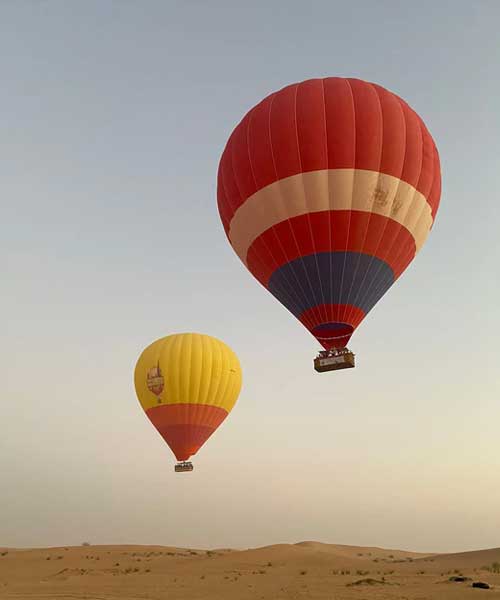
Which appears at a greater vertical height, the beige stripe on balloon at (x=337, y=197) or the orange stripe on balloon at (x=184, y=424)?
the beige stripe on balloon at (x=337, y=197)

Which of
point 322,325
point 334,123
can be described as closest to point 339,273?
point 322,325

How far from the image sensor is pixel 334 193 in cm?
2091

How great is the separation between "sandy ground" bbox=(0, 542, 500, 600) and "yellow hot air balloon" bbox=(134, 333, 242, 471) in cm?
807

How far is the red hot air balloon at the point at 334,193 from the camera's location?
21000mm

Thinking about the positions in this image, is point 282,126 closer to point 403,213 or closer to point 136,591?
point 403,213

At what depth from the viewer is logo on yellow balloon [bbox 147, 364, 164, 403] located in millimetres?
36250

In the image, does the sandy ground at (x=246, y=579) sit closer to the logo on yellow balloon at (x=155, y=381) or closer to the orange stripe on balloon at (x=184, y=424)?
the orange stripe on balloon at (x=184, y=424)

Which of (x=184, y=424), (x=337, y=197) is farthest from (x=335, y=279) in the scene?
(x=184, y=424)

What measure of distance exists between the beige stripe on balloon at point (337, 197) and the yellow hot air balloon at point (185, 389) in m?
16.2

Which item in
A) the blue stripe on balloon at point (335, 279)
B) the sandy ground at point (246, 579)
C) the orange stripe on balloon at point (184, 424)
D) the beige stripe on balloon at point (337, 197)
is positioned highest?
the beige stripe on balloon at point (337, 197)

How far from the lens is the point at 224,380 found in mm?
37656

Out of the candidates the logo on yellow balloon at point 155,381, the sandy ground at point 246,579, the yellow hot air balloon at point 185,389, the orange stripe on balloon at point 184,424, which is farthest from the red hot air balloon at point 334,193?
the logo on yellow balloon at point 155,381

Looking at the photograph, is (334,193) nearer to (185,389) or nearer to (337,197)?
(337,197)

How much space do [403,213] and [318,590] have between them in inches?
595
